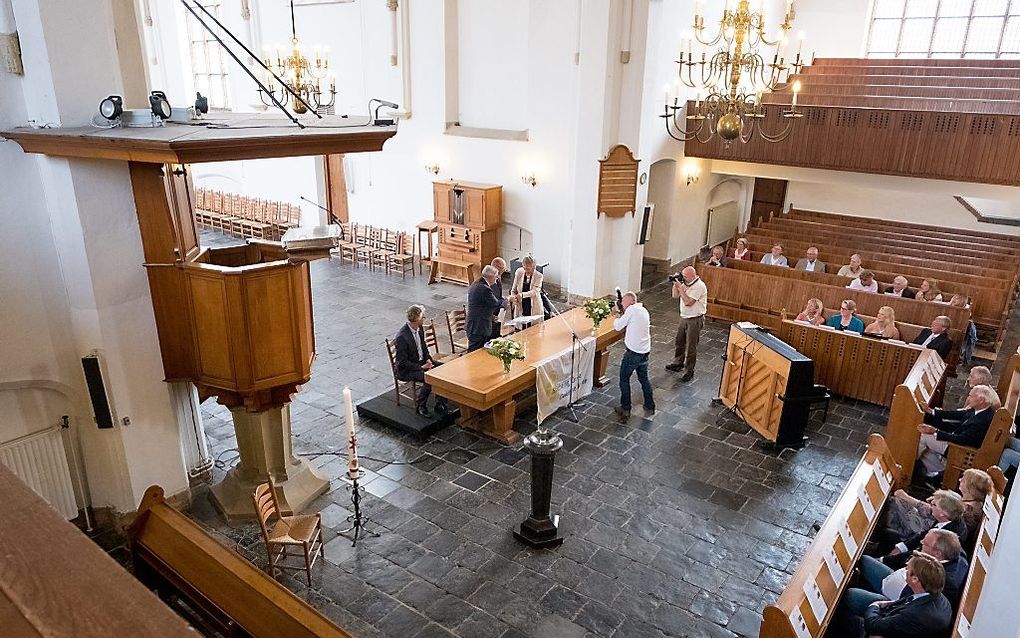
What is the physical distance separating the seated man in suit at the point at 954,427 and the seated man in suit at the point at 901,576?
2077mm

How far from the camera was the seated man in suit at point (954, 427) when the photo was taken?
245 inches

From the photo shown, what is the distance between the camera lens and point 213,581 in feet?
10.0

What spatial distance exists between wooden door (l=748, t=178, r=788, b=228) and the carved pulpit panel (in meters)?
7.02

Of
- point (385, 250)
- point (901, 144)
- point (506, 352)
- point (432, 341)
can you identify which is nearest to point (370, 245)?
point (385, 250)

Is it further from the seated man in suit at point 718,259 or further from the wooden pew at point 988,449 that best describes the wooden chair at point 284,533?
the seated man in suit at point 718,259

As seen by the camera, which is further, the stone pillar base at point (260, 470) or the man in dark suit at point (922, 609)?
the stone pillar base at point (260, 470)

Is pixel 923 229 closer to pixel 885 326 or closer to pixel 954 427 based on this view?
pixel 885 326

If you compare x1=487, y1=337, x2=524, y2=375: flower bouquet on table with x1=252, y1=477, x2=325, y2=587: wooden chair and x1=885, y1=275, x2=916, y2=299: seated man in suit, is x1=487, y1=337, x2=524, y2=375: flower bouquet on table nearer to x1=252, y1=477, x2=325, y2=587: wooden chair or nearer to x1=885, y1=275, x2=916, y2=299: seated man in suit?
x1=252, y1=477, x2=325, y2=587: wooden chair

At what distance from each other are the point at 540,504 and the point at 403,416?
2.55m

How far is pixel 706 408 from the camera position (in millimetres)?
8422

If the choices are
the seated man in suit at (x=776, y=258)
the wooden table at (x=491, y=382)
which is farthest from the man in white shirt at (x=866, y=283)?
the wooden table at (x=491, y=382)

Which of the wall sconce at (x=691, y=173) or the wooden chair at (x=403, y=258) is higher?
the wall sconce at (x=691, y=173)

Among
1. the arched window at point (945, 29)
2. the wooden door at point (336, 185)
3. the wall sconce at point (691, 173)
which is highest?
the arched window at point (945, 29)

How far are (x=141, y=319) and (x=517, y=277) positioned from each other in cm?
490
